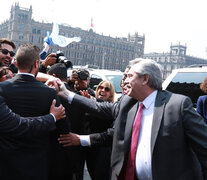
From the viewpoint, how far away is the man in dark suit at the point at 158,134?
180cm

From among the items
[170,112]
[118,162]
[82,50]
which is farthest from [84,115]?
[82,50]

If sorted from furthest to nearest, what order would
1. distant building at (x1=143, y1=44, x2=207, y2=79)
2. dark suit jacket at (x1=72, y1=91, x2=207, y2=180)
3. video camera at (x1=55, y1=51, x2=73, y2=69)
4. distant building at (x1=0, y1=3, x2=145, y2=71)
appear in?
distant building at (x1=143, y1=44, x2=207, y2=79), distant building at (x1=0, y1=3, x2=145, y2=71), video camera at (x1=55, y1=51, x2=73, y2=69), dark suit jacket at (x1=72, y1=91, x2=207, y2=180)

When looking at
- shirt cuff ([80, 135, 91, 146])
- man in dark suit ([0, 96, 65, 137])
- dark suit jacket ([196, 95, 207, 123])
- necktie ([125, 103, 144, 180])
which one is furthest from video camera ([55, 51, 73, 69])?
dark suit jacket ([196, 95, 207, 123])

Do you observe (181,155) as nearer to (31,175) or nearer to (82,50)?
(31,175)

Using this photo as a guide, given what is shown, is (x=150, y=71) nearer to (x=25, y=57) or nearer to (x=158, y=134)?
(x=158, y=134)

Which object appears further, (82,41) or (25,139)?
(82,41)

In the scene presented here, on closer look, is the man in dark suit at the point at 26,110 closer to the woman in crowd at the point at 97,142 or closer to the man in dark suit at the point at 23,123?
the man in dark suit at the point at 23,123

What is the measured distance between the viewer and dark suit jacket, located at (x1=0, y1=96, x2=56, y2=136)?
1793 mm

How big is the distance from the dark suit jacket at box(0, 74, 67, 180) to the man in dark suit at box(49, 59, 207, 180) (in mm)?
612

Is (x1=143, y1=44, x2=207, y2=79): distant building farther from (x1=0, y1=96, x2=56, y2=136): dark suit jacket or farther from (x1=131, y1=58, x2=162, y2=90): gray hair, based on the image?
(x1=0, y1=96, x2=56, y2=136): dark suit jacket

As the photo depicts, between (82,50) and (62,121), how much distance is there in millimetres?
78179

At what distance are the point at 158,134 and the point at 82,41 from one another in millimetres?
79011

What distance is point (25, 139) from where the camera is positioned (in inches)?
76.5

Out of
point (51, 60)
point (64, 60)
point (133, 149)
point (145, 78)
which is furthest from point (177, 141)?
point (51, 60)
